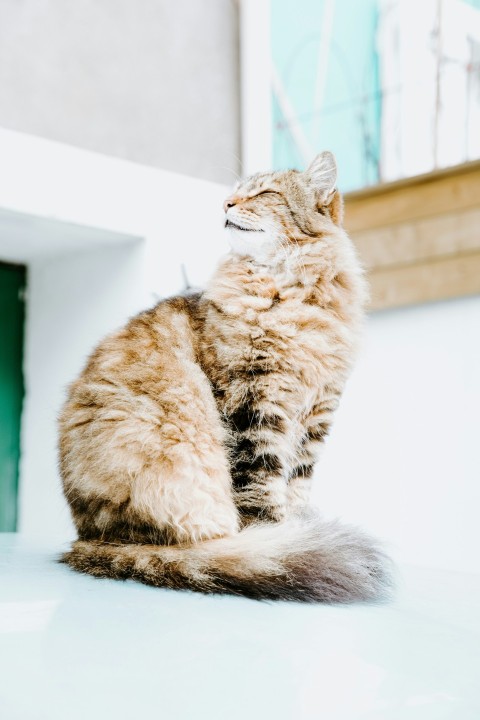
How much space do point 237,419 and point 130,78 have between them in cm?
204

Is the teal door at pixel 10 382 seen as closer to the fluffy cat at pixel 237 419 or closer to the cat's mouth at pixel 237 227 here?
the fluffy cat at pixel 237 419

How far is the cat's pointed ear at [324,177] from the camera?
2014mm

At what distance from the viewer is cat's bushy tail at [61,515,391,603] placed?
1401mm

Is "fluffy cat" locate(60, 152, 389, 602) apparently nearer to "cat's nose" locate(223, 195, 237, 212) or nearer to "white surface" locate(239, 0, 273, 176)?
"cat's nose" locate(223, 195, 237, 212)

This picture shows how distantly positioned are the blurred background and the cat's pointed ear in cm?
126

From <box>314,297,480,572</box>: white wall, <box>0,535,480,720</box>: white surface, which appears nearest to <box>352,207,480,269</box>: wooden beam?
<box>314,297,480,572</box>: white wall

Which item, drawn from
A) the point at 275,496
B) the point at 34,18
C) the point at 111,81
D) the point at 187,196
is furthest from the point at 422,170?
the point at 275,496

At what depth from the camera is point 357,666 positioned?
107cm

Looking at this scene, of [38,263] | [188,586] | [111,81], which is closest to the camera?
[188,586]

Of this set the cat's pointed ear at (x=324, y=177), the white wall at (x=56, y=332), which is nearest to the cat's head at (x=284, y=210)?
the cat's pointed ear at (x=324, y=177)

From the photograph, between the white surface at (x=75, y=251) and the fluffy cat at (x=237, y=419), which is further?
the white surface at (x=75, y=251)

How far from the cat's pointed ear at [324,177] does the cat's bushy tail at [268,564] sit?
803 mm

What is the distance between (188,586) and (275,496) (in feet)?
1.20

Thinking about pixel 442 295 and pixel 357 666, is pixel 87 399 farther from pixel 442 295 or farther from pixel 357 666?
pixel 442 295
